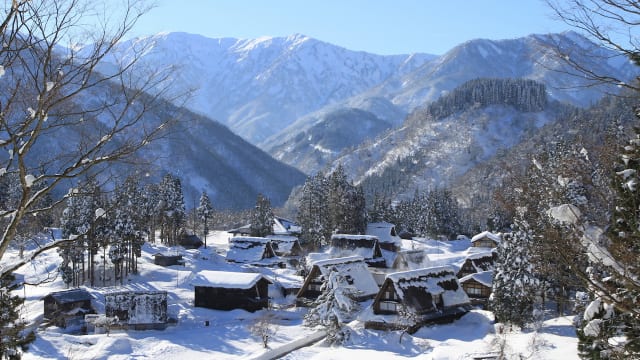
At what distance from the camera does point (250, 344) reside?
29.3 meters

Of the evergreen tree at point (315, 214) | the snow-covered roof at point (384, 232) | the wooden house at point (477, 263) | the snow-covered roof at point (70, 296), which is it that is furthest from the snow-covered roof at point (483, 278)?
the snow-covered roof at point (70, 296)

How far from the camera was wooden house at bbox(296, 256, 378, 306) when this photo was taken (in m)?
37.1

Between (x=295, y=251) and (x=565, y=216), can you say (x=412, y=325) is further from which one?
(x=295, y=251)

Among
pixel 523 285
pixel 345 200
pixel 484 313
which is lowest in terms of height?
pixel 484 313

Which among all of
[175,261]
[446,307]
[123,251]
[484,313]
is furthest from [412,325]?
[175,261]

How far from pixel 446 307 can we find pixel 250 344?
1269 centimetres

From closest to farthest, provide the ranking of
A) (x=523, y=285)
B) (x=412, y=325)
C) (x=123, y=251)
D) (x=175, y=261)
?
(x=523, y=285), (x=412, y=325), (x=123, y=251), (x=175, y=261)

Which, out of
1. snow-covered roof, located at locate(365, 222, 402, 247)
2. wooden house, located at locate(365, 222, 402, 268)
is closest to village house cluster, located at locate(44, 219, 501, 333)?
wooden house, located at locate(365, 222, 402, 268)

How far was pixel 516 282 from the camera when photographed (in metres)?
28.0

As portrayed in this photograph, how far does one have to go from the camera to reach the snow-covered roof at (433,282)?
32281 mm

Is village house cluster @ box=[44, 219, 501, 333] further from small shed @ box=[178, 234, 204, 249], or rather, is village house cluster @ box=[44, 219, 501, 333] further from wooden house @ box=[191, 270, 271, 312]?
small shed @ box=[178, 234, 204, 249]

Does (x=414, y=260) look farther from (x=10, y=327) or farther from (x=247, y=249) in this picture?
(x=10, y=327)

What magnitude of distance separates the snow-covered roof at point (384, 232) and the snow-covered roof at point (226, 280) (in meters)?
23.9

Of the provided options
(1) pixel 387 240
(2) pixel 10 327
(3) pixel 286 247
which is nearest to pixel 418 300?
(2) pixel 10 327
